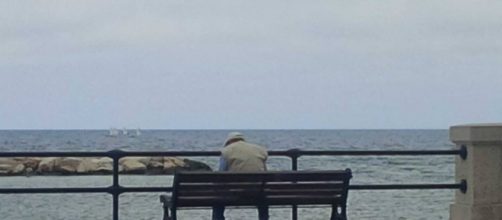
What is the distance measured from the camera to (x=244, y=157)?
32.0 ft

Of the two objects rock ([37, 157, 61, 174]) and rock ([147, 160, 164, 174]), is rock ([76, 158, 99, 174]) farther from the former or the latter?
rock ([147, 160, 164, 174])

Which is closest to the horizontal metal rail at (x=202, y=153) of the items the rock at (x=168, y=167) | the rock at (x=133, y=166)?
the rock at (x=133, y=166)

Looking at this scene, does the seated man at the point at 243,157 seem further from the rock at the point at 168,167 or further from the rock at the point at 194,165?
the rock at the point at 194,165

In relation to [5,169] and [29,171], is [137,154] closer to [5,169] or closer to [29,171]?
[29,171]

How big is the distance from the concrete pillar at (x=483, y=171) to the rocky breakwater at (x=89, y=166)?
46564mm

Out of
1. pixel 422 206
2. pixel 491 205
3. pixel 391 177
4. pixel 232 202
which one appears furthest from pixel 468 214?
pixel 391 177

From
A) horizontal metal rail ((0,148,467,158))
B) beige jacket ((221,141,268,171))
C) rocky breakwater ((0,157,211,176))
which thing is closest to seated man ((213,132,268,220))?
beige jacket ((221,141,268,171))

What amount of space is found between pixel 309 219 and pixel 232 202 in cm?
2137

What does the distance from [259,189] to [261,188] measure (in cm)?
2

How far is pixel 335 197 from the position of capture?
8.83m

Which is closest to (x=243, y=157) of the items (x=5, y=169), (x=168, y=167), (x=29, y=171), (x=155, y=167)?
(x=155, y=167)

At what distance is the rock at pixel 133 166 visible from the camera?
57.0 metres

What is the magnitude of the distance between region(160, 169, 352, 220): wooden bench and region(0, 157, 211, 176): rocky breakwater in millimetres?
47017

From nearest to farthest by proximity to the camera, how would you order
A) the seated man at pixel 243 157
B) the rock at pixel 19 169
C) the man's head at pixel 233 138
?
the seated man at pixel 243 157 → the man's head at pixel 233 138 → the rock at pixel 19 169
